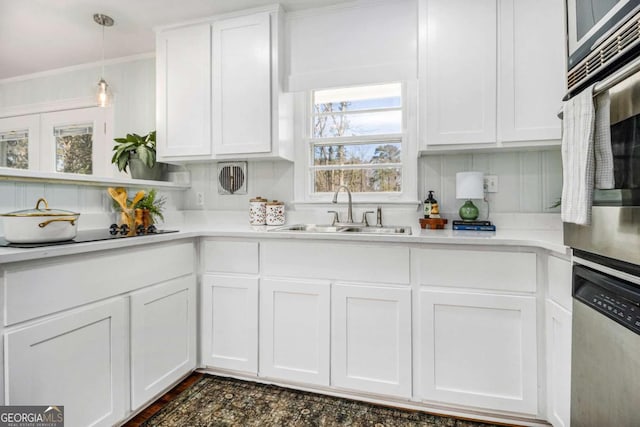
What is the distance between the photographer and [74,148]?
3033mm

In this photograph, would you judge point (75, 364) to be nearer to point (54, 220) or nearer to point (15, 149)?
point (54, 220)

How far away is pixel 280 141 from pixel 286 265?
86cm

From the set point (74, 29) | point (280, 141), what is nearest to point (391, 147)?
point (280, 141)

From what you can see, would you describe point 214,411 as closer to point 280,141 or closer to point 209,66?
point 280,141

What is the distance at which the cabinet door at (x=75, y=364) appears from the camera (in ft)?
3.70

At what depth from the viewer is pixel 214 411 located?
1.66 metres

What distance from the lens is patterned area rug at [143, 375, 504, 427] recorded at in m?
1.58

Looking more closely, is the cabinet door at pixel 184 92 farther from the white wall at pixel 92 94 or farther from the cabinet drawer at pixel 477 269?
the cabinet drawer at pixel 477 269

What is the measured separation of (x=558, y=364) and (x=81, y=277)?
2.02 meters

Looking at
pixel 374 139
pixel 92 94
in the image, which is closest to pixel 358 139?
pixel 374 139

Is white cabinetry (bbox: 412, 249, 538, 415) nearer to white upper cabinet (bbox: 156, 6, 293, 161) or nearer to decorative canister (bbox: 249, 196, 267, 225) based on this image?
decorative canister (bbox: 249, 196, 267, 225)

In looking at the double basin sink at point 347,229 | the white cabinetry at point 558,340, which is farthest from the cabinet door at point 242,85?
the white cabinetry at point 558,340

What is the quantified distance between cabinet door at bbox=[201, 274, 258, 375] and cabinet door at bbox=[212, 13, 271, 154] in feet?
2.95

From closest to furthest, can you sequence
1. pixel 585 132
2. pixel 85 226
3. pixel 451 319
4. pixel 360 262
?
pixel 585 132 < pixel 451 319 < pixel 360 262 < pixel 85 226
